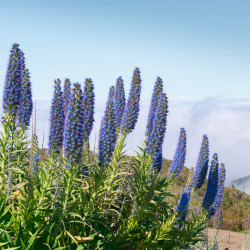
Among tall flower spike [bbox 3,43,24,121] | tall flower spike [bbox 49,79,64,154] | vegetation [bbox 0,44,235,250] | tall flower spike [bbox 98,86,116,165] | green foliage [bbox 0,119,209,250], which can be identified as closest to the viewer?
green foliage [bbox 0,119,209,250]

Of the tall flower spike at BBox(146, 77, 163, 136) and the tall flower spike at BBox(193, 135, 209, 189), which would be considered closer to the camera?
the tall flower spike at BBox(146, 77, 163, 136)

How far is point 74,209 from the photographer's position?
4.39m

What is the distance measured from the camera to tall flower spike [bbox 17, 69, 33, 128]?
18.1 ft

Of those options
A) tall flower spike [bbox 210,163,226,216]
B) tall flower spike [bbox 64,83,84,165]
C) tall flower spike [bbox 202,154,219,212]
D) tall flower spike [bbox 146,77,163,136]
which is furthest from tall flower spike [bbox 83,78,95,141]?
tall flower spike [bbox 210,163,226,216]

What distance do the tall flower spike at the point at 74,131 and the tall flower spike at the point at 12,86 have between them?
164 cm

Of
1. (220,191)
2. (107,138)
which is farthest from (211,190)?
(107,138)

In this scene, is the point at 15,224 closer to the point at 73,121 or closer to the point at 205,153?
the point at 73,121

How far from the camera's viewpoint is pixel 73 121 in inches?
160

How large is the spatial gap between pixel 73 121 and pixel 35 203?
3.77 feet

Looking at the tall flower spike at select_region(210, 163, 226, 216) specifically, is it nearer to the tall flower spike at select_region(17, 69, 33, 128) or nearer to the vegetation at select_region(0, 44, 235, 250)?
the vegetation at select_region(0, 44, 235, 250)

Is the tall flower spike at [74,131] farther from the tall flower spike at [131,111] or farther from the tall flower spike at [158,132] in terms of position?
the tall flower spike at [158,132]

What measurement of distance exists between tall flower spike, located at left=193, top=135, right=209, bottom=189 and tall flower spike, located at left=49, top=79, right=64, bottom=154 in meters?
3.31

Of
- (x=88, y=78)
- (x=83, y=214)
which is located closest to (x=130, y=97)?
(x=88, y=78)

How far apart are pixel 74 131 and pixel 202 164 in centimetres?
349
